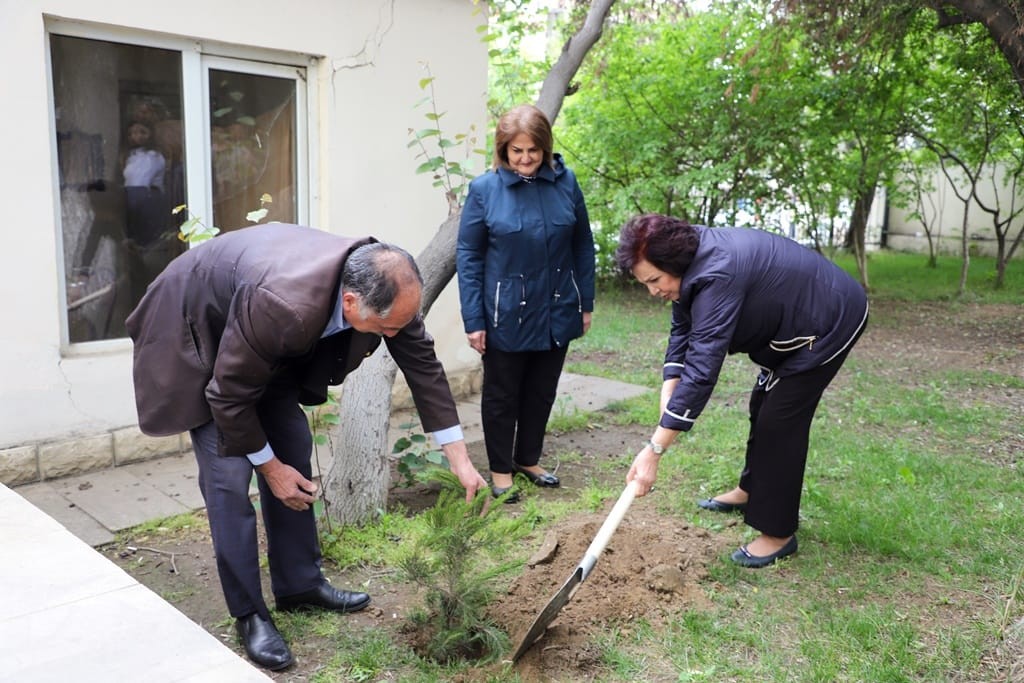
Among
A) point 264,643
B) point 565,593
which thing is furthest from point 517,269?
point 264,643

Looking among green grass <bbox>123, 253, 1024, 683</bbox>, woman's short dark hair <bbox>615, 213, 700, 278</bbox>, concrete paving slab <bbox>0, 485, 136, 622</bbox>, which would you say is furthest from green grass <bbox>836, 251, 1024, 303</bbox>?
concrete paving slab <bbox>0, 485, 136, 622</bbox>

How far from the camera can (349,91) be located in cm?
557

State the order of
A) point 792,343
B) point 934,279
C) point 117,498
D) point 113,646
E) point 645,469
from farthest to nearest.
→ point 934,279 < point 117,498 < point 792,343 < point 645,469 < point 113,646

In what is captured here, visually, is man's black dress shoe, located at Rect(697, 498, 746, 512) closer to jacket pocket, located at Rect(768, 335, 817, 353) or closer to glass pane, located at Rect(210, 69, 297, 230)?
jacket pocket, located at Rect(768, 335, 817, 353)

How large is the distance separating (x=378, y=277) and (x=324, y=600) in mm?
1455

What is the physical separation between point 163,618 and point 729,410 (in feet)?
15.0

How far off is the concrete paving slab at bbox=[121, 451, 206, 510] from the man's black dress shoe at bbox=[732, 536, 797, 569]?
2.65m

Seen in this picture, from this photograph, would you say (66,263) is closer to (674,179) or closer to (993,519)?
(993,519)

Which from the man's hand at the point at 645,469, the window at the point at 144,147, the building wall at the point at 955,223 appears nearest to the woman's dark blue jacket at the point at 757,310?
the man's hand at the point at 645,469

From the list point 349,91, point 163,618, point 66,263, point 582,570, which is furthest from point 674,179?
point 163,618

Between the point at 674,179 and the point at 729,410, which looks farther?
the point at 674,179

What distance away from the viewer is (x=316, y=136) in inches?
219

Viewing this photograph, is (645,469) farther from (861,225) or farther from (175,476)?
(861,225)

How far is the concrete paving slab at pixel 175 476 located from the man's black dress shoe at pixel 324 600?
1319 mm
